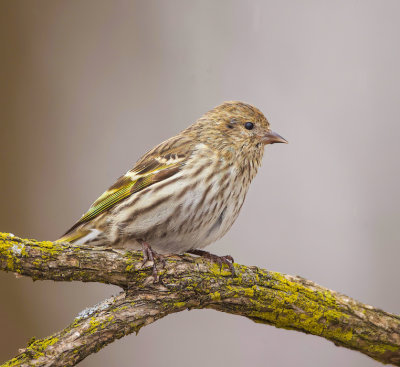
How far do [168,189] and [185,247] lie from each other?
48 cm

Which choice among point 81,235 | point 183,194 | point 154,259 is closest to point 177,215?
point 183,194

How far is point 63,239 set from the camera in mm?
4645

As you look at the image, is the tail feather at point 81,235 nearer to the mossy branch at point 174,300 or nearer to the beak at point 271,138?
the mossy branch at point 174,300

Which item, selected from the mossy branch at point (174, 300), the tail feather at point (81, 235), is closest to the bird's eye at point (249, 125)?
the mossy branch at point (174, 300)

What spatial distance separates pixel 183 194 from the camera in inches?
174

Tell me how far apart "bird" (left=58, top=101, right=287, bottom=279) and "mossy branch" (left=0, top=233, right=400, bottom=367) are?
0.28 meters

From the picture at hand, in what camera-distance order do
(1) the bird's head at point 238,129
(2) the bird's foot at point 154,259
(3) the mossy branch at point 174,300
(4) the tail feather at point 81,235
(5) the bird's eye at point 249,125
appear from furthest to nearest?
(5) the bird's eye at point 249,125 → (1) the bird's head at point 238,129 → (4) the tail feather at point 81,235 → (2) the bird's foot at point 154,259 → (3) the mossy branch at point 174,300

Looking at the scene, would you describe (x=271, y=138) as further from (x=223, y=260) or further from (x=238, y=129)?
(x=223, y=260)

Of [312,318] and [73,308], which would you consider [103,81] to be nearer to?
[73,308]

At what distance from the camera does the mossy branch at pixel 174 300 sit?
3.26 metres

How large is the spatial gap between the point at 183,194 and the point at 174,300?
0.91 metres

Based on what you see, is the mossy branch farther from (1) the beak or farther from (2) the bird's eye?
(2) the bird's eye

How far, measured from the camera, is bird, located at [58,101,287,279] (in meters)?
4.39

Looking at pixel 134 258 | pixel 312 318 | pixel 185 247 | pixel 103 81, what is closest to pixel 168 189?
pixel 185 247
